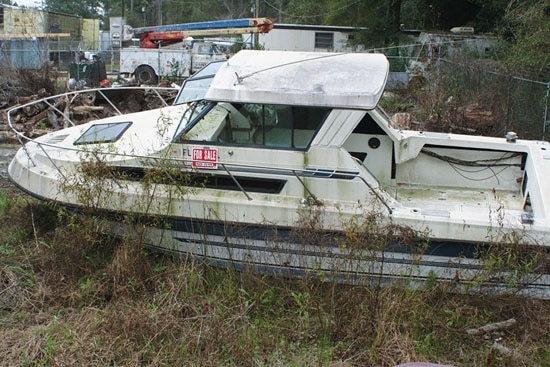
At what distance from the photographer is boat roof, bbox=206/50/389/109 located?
5.78 meters

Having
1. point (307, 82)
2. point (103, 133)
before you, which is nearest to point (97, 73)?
→ point (103, 133)

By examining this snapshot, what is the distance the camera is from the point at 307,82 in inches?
236

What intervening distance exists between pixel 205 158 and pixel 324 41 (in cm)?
2610

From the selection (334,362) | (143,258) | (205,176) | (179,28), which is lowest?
(334,362)

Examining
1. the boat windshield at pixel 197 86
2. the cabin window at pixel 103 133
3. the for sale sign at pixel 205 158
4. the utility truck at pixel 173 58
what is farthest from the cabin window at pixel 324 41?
the for sale sign at pixel 205 158

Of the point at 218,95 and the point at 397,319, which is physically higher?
the point at 218,95

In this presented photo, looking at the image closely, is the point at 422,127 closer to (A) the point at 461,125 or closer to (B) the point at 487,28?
(A) the point at 461,125

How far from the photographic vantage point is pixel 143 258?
19.4ft

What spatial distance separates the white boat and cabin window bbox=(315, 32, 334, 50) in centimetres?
2490

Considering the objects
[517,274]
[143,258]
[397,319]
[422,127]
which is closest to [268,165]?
[143,258]

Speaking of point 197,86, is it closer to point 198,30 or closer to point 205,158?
point 205,158

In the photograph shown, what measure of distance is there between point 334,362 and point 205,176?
236cm

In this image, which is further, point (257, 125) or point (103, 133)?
point (103, 133)

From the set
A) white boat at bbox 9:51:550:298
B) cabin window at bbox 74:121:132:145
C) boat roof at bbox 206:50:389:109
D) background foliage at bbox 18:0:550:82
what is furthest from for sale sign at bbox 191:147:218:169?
background foliage at bbox 18:0:550:82
